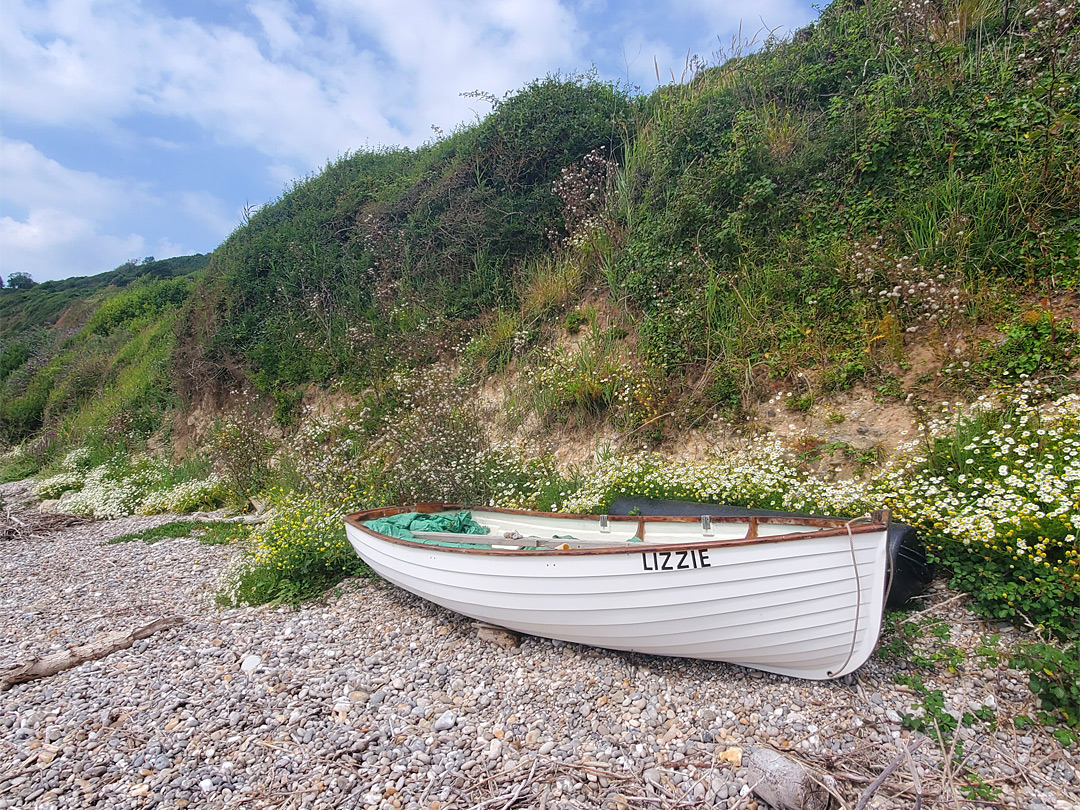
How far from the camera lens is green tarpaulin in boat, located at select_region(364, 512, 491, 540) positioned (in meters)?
5.30

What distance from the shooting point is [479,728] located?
3400 millimetres

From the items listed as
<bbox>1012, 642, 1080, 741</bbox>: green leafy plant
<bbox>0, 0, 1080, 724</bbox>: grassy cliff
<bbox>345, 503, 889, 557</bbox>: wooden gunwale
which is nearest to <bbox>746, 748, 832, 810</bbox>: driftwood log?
<bbox>345, 503, 889, 557</bbox>: wooden gunwale

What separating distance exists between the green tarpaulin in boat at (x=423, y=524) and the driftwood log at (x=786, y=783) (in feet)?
10.2

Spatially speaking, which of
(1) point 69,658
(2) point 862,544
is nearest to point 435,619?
(1) point 69,658

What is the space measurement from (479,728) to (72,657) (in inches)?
139

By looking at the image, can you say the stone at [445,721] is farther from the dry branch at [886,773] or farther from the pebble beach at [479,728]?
the dry branch at [886,773]

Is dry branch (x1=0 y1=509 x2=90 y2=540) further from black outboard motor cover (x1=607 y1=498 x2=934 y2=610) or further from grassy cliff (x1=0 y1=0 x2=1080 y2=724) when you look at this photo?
black outboard motor cover (x1=607 y1=498 x2=934 y2=610)

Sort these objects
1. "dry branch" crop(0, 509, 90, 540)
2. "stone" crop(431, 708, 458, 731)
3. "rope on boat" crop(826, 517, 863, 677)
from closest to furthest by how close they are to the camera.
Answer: "rope on boat" crop(826, 517, 863, 677)
"stone" crop(431, 708, 458, 731)
"dry branch" crop(0, 509, 90, 540)

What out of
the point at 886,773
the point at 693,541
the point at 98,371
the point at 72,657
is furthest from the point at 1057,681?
the point at 98,371

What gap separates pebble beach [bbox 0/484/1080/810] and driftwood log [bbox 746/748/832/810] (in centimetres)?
7

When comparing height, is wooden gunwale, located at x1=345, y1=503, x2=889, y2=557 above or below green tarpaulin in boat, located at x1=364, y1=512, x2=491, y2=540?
above

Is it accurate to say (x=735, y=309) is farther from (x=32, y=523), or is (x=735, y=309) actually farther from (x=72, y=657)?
(x=32, y=523)

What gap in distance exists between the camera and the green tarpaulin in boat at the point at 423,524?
530cm

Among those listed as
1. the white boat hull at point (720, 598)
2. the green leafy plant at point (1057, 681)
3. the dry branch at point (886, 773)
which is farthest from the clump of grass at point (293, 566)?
the green leafy plant at point (1057, 681)
